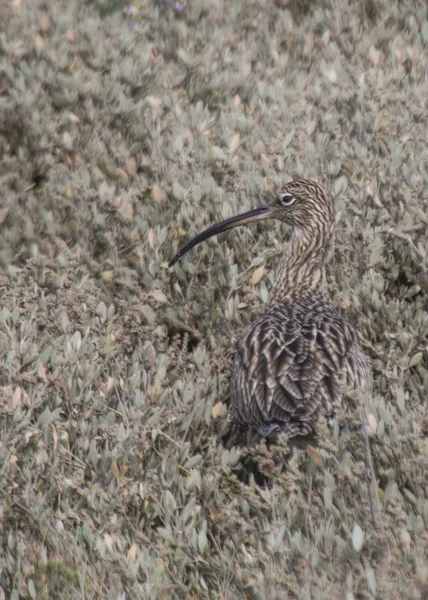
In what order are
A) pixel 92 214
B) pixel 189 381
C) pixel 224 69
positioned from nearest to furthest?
pixel 189 381 < pixel 92 214 < pixel 224 69

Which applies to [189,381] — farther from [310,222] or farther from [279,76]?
[279,76]

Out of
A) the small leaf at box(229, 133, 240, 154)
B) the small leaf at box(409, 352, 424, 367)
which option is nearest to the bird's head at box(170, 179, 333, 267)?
the small leaf at box(229, 133, 240, 154)

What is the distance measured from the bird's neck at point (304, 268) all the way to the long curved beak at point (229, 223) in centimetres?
25

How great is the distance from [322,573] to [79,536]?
1.24 m

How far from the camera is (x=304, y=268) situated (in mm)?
6551

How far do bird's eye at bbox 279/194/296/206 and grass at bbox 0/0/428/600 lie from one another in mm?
341

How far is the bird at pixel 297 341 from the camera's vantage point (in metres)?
5.34

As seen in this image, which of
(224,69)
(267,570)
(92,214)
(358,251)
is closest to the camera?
(267,570)

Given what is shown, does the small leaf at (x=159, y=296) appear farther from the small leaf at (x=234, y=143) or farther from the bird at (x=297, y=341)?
the small leaf at (x=234, y=143)

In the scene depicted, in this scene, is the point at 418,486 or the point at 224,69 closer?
the point at 418,486

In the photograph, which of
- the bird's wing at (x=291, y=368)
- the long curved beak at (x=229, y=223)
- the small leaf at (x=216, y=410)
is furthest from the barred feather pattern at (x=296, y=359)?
A: the long curved beak at (x=229, y=223)

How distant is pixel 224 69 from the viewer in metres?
8.84

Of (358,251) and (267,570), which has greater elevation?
(267,570)

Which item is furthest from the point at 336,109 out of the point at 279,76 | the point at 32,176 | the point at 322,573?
the point at 322,573
